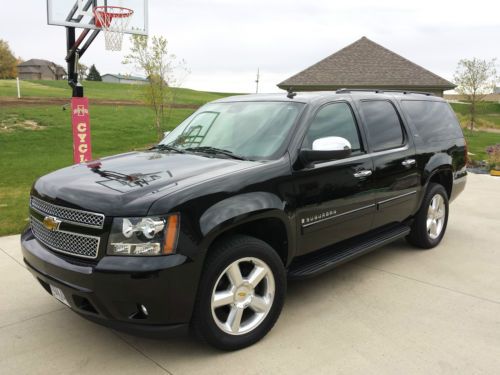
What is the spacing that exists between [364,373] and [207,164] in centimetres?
182

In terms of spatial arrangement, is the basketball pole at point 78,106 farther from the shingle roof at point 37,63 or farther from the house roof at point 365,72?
the shingle roof at point 37,63

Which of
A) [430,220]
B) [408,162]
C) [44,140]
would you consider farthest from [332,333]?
[44,140]

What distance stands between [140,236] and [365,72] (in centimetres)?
2325

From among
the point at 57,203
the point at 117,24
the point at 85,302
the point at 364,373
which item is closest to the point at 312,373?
the point at 364,373

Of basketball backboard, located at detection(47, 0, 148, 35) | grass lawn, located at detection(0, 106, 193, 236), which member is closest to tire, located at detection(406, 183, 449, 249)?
grass lawn, located at detection(0, 106, 193, 236)

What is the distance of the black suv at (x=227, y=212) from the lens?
2.77m

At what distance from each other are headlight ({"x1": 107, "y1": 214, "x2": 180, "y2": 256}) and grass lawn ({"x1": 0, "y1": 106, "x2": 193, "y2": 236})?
159 inches

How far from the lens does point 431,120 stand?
217 inches

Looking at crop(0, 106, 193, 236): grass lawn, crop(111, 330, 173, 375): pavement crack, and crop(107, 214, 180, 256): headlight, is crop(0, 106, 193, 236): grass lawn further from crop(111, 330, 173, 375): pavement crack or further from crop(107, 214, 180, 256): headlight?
crop(107, 214, 180, 256): headlight

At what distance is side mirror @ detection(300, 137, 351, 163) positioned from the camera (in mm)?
3580

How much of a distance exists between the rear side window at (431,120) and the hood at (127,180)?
8.62 ft

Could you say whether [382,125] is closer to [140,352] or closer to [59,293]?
[140,352]

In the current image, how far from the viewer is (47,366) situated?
10.0 feet

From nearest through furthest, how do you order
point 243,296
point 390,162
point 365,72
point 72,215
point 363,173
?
point 72,215 → point 243,296 → point 363,173 → point 390,162 → point 365,72
